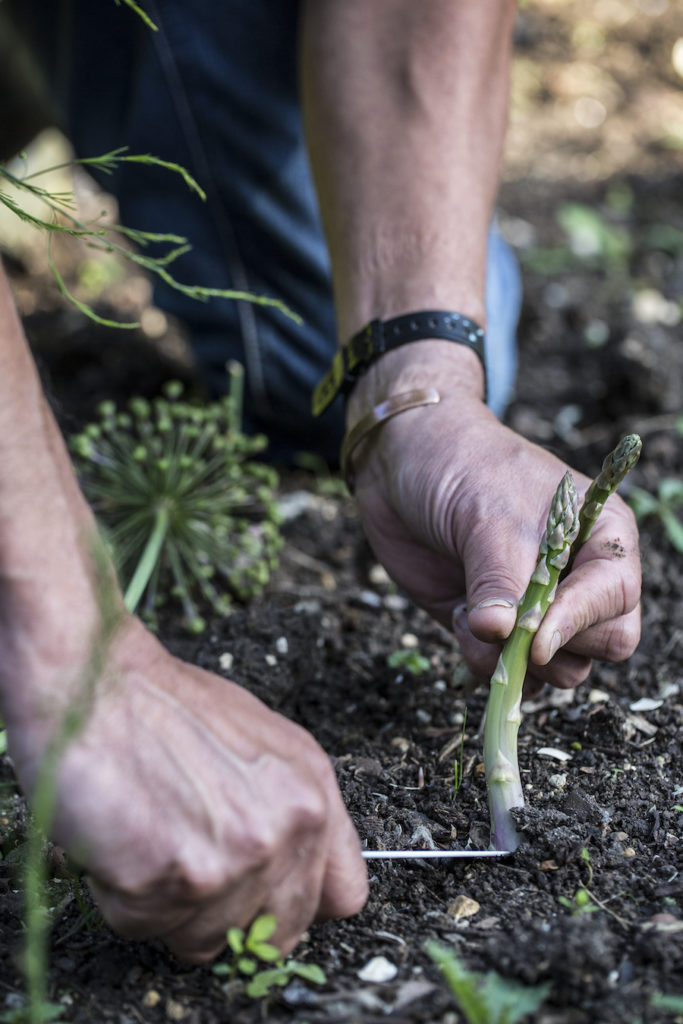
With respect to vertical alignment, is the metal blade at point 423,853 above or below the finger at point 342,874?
below

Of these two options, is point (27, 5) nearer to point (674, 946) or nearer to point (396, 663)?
point (396, 663)

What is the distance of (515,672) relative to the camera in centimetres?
133

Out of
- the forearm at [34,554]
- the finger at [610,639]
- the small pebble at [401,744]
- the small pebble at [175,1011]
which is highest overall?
the forearm at [34,554]

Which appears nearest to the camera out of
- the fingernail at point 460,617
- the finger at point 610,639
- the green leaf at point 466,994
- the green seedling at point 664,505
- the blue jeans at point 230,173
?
the green leaf at point 466,994

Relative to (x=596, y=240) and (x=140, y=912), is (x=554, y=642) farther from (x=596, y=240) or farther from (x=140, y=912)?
(x=596, y=240)

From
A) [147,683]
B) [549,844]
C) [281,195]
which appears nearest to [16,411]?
[147,683]

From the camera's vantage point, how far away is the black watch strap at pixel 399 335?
1843 mm

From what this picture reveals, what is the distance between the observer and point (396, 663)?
187 cm

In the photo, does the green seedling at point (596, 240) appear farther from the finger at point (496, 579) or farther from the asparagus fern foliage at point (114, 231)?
the finger at point (496, 579)

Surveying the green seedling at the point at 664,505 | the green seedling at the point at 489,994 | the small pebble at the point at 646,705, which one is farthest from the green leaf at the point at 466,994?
the green seedling at the point at 664,505

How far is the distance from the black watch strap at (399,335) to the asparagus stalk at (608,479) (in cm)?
58

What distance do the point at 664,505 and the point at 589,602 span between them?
1.05 m

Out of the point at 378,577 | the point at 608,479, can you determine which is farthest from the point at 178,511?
the point at 608,479

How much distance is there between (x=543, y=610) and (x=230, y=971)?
0.59m
